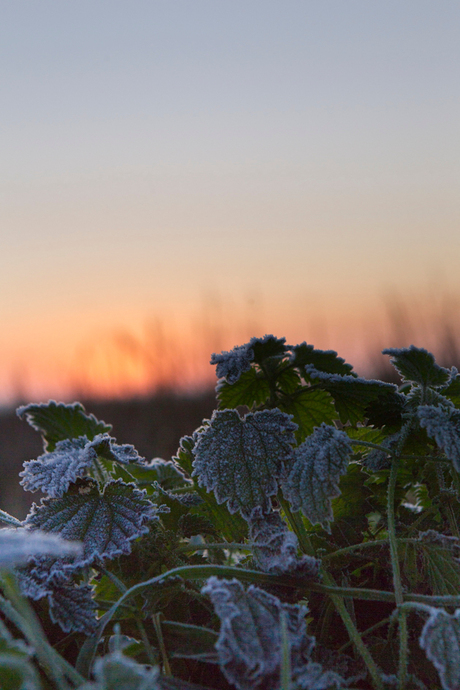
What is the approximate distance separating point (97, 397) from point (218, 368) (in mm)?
3252

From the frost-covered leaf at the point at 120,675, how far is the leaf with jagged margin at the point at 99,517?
0.18 meters

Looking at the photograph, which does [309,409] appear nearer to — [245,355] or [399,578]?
[245,355]

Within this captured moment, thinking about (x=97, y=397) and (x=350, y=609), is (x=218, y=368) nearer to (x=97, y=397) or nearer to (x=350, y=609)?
(x=350, y=609)

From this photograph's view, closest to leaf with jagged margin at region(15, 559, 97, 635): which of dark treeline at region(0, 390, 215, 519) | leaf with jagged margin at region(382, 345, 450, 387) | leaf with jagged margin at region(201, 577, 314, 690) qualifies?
leaf with jagged margin at region(201, 577, 314, 690)

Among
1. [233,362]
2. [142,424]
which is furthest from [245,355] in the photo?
[142,424]

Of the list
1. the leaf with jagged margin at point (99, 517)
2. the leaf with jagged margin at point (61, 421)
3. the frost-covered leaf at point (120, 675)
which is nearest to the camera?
the frost-covered leaf at point (120, 675)

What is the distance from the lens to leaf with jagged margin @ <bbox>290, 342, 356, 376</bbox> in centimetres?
60

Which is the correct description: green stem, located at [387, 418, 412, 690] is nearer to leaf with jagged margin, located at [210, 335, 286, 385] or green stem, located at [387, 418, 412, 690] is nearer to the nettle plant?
the nettle plant

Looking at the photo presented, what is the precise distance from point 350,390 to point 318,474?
0.45 ft

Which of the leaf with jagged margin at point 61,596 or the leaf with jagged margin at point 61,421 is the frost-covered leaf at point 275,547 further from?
the leaf with jagged margin at point 61,421

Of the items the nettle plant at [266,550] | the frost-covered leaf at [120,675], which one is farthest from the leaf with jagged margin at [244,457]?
the frost-covered leaf at [120,675]

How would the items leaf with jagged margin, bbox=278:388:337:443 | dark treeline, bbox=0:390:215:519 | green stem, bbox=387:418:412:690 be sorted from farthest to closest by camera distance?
dark treeline, bbox=0:390:215:519
leaf with jagged margin, bbox=278:388:337:443
green stem, bbox=387:418:412:690

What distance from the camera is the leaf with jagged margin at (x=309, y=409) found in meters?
0.64

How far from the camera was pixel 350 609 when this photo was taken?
0.53 metres
